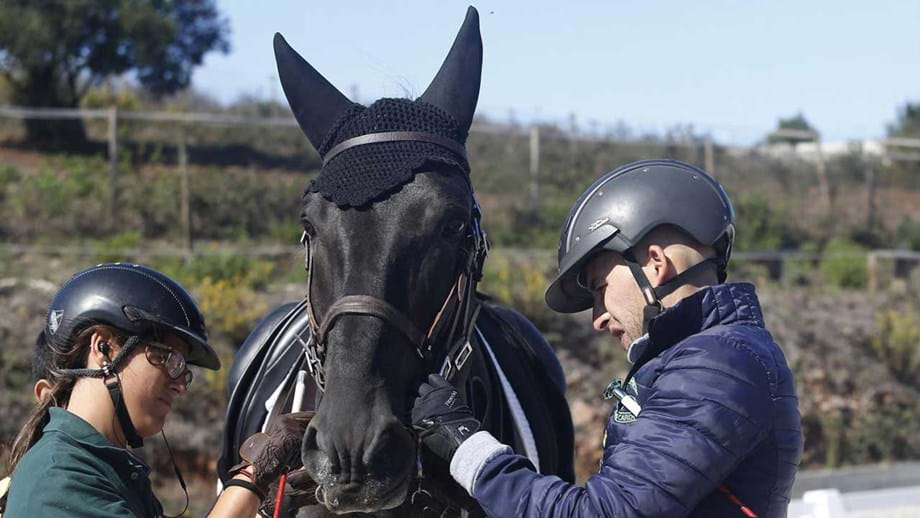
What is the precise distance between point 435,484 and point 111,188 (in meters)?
14.0

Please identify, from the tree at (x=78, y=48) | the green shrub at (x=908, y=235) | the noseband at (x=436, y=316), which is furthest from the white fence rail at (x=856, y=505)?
the green shrub at (x=908, y=235)

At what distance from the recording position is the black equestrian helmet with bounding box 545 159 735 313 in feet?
8.73

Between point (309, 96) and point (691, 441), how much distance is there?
1768 millimetres

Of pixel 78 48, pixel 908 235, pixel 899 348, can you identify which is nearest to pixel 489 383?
pixel 899 348

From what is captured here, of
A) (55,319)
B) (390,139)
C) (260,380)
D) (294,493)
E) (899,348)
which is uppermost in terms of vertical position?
(390,139)

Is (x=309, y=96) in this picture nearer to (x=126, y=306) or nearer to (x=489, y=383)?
(x=126, y=306)

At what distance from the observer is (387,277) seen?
9.39ft

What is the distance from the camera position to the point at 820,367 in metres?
15.1

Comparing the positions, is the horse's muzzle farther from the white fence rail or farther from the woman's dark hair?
the white fence rail

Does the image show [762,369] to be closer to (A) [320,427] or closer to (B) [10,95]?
(A) [320,427]

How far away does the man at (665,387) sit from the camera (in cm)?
233

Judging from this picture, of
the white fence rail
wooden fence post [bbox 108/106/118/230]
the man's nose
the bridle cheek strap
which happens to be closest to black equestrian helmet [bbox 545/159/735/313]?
the man's nose

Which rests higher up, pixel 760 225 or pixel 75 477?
pixel 75 477

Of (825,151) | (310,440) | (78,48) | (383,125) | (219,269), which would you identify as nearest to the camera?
(310,440)
